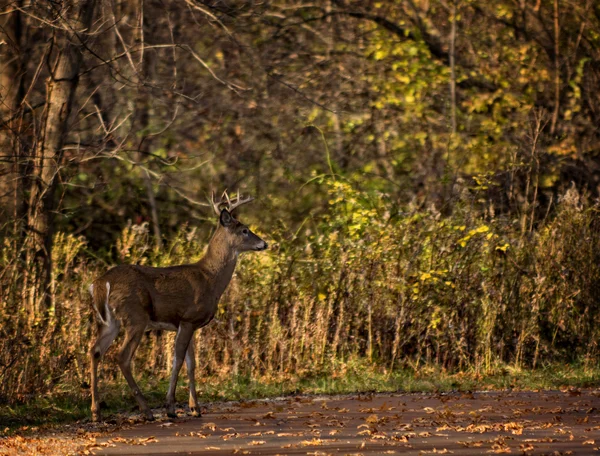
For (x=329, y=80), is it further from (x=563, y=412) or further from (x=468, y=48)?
(x=563, y=412)

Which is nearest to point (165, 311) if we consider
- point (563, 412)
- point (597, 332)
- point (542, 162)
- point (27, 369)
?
point (27, 369)

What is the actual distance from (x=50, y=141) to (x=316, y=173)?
7.57 m

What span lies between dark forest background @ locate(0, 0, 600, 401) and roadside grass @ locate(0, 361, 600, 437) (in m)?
0.35

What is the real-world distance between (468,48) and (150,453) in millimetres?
16954

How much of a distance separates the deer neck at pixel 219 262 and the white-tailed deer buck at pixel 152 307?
0.03 ft

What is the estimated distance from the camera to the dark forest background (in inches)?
640

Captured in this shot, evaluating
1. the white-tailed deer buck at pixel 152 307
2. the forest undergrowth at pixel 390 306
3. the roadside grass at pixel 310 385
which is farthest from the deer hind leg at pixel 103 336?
the forest undergrowth at pixel 390 306

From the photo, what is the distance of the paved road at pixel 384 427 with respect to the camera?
10.4m

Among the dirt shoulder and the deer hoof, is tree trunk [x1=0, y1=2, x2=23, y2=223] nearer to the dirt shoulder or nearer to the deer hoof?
the deer hoof

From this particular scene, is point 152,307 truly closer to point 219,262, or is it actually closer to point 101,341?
point 101,341

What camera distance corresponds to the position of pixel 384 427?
38.5ft

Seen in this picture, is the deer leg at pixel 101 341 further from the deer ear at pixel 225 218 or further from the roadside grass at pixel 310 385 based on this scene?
the deer ear at pixel 225 218

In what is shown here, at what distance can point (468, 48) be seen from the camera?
2561 centimetres

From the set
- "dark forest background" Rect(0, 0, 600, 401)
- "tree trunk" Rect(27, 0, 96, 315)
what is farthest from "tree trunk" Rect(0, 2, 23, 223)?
"tree trunk" Rect(27, 0, 96, 315)
